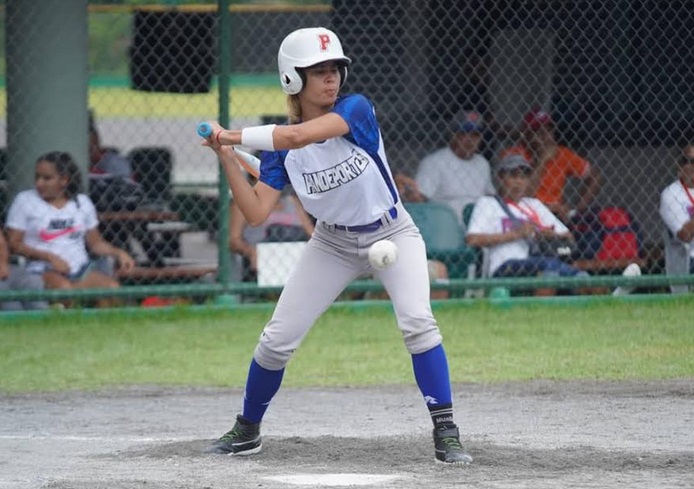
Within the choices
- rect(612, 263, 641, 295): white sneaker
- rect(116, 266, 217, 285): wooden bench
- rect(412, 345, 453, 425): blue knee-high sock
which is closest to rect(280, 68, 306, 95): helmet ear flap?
rect(412, 345, 453, 425): blue knee-high sock

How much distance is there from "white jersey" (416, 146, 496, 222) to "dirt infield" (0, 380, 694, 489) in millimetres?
2769

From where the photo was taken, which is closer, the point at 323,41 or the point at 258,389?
the point at 323,41

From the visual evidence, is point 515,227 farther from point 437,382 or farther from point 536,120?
point 437,382

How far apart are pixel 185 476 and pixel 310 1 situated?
35.2ft

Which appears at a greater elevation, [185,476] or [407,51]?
[407,51]

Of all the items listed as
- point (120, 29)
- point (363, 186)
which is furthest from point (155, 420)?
point (120, 29)

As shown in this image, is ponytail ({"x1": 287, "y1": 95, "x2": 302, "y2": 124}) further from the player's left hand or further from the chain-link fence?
the chain-link fence

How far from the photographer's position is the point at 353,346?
27.9 feet

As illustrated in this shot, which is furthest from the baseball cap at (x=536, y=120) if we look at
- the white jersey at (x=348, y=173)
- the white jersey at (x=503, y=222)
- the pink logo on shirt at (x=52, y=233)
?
the white jersey at (x=348, y=173)

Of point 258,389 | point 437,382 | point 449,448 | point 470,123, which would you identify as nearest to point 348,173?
point 437,382

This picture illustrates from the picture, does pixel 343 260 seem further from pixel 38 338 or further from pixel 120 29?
pixel 120 29

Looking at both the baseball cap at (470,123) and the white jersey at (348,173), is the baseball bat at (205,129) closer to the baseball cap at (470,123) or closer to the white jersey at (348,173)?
the white jersey at (348,173)

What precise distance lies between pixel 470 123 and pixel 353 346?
219 centimetres

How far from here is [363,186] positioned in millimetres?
5121
